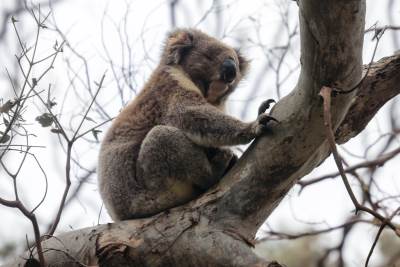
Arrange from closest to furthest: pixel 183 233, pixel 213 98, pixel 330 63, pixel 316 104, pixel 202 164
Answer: pixel 330 63 < pixel 316 104 < pixel 183 233 < pixel 202 164 < pixel 213 98

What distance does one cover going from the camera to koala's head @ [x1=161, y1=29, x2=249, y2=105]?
5441 mm

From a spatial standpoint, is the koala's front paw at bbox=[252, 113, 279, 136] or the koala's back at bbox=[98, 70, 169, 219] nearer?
the koala's front paw at bbox=[252, 113, 279, 136]

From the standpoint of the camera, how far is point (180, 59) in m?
5.63

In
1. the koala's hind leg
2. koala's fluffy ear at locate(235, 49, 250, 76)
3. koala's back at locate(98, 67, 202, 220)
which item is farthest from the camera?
koala's fluffy ear at locate(235, 49, 250, 76)

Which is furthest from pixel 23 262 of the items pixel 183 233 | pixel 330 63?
pixel 330 63

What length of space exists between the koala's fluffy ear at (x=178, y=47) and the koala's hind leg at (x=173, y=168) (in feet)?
3.84

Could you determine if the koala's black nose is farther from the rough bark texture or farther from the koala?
the rough bark texture

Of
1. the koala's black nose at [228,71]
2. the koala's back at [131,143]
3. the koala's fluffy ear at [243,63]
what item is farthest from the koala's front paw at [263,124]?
the koala's fluffy ear at [243,63]

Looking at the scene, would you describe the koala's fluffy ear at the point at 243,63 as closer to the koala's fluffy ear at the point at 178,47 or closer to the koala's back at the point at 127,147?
the koala's fluffy ear at the point at 178,47

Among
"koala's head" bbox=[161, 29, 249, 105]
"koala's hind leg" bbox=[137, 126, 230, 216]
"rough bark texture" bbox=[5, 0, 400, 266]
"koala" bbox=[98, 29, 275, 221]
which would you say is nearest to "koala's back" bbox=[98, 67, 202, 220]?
"koala" bbox=[98, 29, 275, 221]

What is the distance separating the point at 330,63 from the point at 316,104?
1.14 ft

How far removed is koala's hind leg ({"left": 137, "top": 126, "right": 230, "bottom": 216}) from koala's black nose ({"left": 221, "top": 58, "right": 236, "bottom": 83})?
101cm

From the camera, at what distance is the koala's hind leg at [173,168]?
446 centimetres

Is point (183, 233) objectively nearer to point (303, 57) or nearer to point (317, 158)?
point (317, 158)
